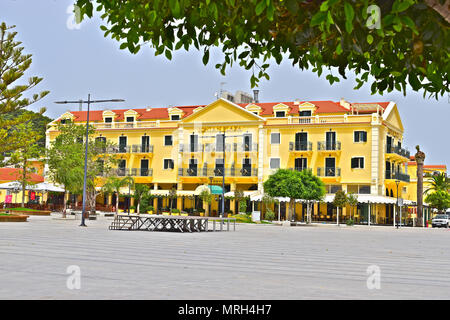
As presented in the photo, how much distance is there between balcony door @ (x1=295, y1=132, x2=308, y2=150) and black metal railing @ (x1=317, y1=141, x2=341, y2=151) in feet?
4.70

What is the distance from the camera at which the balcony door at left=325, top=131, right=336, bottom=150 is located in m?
59.4

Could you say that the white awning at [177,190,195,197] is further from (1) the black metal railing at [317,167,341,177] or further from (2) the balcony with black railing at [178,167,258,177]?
(1) the black metal railing at [317,167,341,177]

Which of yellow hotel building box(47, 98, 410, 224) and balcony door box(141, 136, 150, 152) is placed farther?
balcony door box(141, 136, 150, 152)

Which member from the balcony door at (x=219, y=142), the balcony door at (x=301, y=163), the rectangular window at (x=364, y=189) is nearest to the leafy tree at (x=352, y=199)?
the rectangular window at (x=364, y=189)

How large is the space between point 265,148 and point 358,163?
9.88m

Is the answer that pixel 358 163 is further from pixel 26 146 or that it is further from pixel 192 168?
pixel 26 146

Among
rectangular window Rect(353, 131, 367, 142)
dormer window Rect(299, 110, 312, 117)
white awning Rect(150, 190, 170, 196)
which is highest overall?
dormer window Rect(299, 110, 312, 117)

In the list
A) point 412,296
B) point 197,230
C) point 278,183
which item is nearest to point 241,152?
point 278,183

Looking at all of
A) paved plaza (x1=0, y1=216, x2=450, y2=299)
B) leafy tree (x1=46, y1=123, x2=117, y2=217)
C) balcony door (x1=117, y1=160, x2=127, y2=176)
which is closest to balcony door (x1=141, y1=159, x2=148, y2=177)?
balcony door (x1=117, y1=160, x2=127, y2=176)

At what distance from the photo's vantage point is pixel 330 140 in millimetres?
59812

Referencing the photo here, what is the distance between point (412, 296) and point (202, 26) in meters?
4.84

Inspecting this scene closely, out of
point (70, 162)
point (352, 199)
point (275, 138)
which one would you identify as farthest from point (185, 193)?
point (70, 162)

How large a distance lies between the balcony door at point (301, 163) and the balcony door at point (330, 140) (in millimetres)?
2811

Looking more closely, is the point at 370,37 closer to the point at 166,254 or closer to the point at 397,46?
the point at 397,46
